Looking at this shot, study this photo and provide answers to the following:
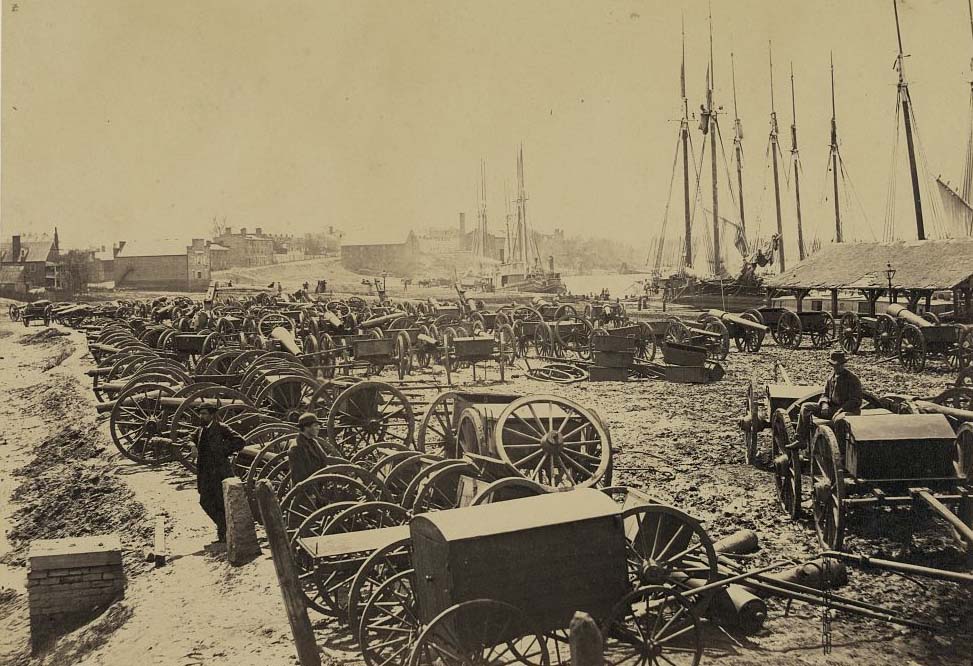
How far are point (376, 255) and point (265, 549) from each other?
76.4m

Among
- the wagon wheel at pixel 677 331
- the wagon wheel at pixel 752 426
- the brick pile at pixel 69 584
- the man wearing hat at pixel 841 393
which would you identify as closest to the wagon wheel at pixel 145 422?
the brick pile at pixel 69 584

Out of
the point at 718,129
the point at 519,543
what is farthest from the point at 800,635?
the point at 718,129

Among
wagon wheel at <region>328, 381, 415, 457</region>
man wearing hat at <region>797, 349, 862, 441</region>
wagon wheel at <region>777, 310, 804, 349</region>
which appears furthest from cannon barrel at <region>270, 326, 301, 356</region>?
wagon wheel at <region>777, 310, 804, 349</region>

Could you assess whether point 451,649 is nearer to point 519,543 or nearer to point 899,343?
point 519,543

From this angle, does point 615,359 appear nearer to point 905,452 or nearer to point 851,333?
point 851,333

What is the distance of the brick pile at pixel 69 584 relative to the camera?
7.47m

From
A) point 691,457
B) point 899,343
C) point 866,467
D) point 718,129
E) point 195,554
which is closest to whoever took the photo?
point 866,467

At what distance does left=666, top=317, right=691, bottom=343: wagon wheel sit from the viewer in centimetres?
2173

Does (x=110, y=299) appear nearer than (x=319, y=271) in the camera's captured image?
Yes

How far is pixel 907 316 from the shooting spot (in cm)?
1895

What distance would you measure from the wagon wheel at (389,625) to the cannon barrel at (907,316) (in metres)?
16.6

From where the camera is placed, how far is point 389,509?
6.62 meters

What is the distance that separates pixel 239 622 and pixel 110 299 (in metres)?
56.1

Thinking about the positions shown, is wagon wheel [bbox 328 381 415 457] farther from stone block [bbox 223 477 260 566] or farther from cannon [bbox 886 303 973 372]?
cannon [bbox 886 303 973 372]
